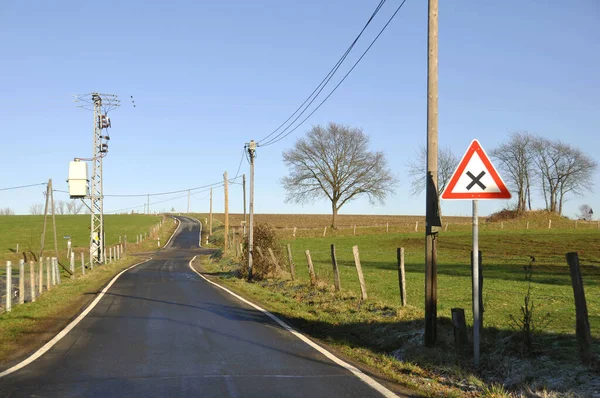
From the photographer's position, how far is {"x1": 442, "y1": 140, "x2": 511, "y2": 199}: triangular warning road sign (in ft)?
25.8

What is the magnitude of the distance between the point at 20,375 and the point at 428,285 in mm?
6146

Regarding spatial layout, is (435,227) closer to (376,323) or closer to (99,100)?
(376,323)

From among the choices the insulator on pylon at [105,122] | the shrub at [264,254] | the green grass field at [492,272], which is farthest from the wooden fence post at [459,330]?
the insulator on pylon at [105,122]

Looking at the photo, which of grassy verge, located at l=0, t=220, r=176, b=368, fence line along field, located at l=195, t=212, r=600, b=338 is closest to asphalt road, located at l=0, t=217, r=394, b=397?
grassy verge, located at l=0, t=220, r=176, b=368

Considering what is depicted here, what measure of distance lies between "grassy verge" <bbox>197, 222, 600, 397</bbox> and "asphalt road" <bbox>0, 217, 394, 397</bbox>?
1.00 m

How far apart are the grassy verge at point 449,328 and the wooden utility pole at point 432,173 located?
1.91 feet

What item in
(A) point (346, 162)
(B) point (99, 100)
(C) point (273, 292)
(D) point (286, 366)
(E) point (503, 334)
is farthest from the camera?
(A) point (346, 162)

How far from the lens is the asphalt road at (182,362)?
683 centimetres

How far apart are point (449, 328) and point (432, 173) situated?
278cm

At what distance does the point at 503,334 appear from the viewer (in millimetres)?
9602

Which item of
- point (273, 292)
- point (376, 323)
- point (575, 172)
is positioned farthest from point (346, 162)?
point (376, 323)

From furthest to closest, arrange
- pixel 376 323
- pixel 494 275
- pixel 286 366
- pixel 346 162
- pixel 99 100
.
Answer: pixel 346 162 → pixel 99 100 → pixel 494 275 → pixel 376 323 → pixel 286 366

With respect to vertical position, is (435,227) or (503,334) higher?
(435,227)

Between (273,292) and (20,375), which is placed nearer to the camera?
(20,375)
